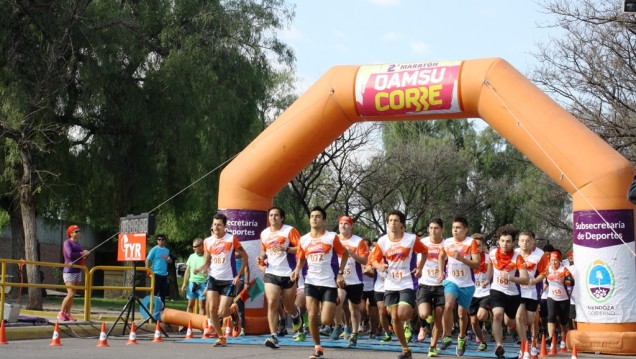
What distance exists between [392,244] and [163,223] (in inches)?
809

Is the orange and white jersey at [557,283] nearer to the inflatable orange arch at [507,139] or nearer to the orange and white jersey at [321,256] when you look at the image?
the inflatable orange arch at [507,139]

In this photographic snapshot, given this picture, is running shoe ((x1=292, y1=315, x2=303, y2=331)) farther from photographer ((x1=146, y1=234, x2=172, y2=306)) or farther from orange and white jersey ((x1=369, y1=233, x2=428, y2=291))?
photographer ((x1=146, y1=234, x2=172, y2=306))

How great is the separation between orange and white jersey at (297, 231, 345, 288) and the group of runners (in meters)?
0.01

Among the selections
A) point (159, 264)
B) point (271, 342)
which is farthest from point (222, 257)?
point (159, 264)

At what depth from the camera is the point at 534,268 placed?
14.2m

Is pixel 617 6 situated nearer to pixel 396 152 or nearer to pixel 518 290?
pixel 518 290

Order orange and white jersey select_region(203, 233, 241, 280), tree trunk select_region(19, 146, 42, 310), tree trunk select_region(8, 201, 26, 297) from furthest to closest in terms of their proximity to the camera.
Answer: tree trunk select_region(8, 201, 26, 297) < tree trunk select_region(19, 146, 42, 310) < orange and white jersey select_region(203, 233, 241, 280)

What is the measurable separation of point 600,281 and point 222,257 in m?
6.23

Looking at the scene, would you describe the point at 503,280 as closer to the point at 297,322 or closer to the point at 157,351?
the point at 297,322

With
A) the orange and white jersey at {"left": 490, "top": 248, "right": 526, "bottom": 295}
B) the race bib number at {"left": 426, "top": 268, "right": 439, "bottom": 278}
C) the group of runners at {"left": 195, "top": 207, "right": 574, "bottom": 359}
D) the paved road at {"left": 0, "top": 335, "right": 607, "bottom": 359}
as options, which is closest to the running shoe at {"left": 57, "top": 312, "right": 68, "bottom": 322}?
the paved road at {"left": 0, "top": 335, "right": 607, "bottom": 359}

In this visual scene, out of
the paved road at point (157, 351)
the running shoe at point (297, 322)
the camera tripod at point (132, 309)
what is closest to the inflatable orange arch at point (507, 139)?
the paved road at point (157, 351)

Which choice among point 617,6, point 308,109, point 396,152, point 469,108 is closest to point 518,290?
point 469,108

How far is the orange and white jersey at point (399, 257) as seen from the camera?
12250mm

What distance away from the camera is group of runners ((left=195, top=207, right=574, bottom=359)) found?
12.6m
